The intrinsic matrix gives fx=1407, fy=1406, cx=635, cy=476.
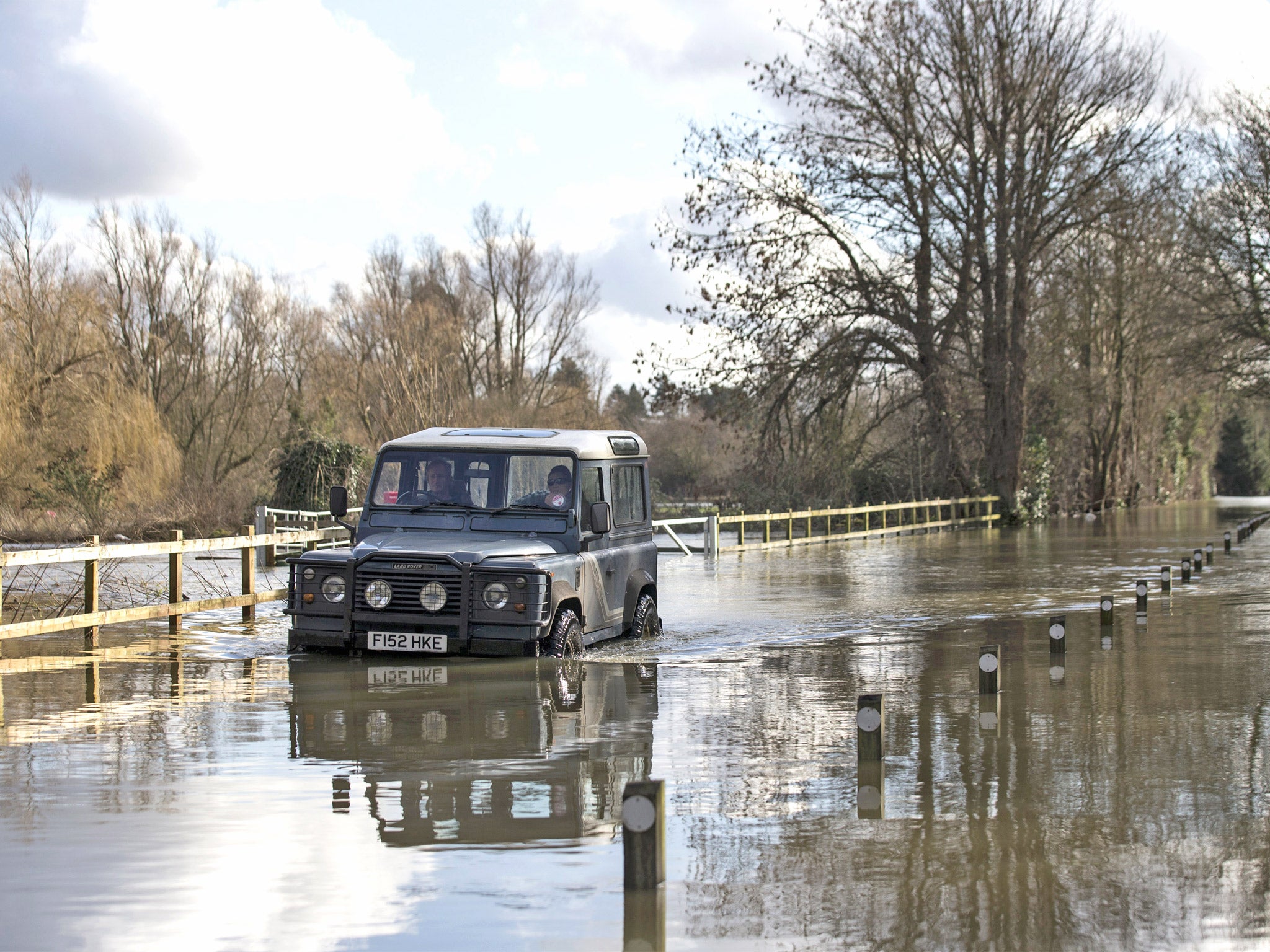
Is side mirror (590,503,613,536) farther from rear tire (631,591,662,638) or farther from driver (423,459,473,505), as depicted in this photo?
rear tire (631,591,662,638)

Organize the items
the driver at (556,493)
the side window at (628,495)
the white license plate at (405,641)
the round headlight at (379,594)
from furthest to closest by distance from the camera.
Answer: the side window at (628,495) → the driver at (556,493) → the round headlight at (379,594) → the white license plate at (405,641)

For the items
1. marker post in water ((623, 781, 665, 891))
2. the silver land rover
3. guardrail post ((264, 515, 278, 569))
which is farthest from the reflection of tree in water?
guardrail post ((264, 515, 278, 569))

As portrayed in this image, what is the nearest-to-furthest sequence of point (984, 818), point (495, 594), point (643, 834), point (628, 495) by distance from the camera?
point (643, 834), point (984, 818), point (495, 594), point (628, 495)

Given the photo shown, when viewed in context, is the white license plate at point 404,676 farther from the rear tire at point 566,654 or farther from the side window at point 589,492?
the side window at point 589,492

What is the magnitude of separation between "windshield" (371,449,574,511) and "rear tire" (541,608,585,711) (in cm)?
121

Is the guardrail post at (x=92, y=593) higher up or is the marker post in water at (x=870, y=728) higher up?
the guardrail post at (x=92, y=593)

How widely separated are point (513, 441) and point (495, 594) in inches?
74.5

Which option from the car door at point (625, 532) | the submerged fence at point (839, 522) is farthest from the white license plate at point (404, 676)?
the submerged fence at point (839, 522)

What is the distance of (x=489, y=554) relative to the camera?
1156cm

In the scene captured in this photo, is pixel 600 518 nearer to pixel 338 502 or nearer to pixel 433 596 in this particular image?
pixel 433 596

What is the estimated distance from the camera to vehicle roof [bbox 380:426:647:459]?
12.8 meters

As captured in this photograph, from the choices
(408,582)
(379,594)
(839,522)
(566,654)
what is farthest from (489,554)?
(839,522)

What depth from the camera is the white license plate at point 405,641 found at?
453 inches

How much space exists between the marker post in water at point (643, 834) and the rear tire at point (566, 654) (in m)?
5.35
